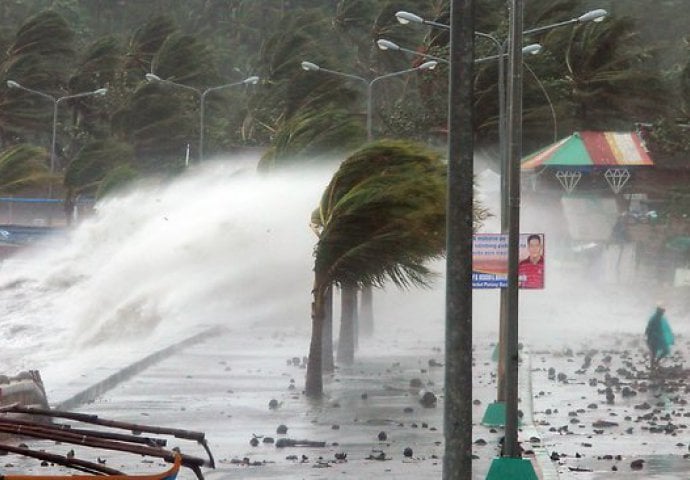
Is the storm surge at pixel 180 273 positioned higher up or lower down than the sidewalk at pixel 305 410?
higher up

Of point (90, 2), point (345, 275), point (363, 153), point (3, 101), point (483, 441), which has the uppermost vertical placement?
point (90, 2)

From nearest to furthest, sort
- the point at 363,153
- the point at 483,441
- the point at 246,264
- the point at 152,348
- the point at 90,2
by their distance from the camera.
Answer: the point at 483,441 → the point at 363,153 → the point at 152,348 → the point at 246,264 → the point at 90,2

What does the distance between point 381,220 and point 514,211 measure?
837cm

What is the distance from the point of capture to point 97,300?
43031mm

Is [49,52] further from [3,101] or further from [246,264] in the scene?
[246,264]

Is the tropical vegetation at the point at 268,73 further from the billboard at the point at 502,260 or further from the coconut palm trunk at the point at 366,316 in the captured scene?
the billboard at the point at 502,260

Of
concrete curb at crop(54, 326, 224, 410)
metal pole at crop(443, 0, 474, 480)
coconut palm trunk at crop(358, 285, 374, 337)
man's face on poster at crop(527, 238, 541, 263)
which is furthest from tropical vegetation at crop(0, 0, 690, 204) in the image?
metal pole at crop(443, 0, 474, 480)

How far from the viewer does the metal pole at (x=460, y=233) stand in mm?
11664

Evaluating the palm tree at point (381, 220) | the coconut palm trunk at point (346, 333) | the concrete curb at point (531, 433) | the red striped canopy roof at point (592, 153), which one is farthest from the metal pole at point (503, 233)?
the red striped canopy roof at point (592, 153)

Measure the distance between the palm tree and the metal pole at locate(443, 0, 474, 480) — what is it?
1423 centimetres

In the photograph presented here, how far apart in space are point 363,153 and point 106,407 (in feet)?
20.0

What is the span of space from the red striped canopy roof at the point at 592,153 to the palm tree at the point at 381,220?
47.6 metres

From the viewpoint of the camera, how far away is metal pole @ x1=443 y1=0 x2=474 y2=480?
11664 millimetres

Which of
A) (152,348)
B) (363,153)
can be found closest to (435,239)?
(363,153)
